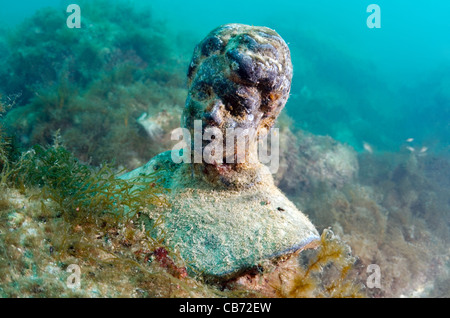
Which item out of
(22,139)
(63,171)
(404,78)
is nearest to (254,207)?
(63,171)

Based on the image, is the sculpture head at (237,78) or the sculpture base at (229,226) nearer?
the sculpture base at (229,226)

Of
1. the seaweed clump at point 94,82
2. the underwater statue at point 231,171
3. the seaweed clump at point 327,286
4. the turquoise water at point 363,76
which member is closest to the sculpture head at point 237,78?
the underwater statue at point 231,171

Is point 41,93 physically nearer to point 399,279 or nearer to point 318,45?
point 399,279

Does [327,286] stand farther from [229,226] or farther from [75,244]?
[75,244]

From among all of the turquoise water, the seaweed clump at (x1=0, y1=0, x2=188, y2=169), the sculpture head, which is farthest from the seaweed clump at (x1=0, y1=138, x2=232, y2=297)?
the turquoise water

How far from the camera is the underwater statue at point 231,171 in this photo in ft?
8.15

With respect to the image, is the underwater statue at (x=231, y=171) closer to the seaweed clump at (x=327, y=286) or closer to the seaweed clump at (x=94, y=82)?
the seaweed clump at (x=327, y=286)

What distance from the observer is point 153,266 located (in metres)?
2.26

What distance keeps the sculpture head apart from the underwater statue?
0.01 metres

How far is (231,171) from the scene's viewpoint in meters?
3.10

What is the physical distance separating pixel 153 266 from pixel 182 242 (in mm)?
392

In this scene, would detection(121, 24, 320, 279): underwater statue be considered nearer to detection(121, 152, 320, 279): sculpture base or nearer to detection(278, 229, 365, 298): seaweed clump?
detection(121, 152, 320, 279): sculpture base

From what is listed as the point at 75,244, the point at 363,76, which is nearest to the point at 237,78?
the point at 75,244

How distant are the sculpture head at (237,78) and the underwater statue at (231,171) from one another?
1 cm
